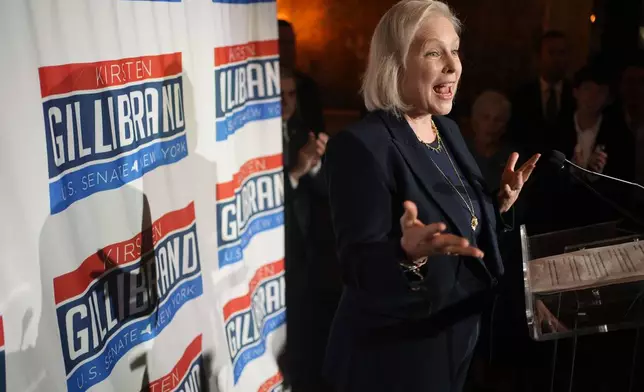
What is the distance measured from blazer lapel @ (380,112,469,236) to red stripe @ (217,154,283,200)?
0.87 meters

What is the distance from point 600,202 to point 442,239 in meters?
1.47

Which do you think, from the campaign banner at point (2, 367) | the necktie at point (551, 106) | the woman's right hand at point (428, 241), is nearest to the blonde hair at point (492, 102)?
the necktie at point (551, 106)

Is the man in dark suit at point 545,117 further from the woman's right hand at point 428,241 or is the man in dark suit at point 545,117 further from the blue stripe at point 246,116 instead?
the woman's right hand at point 428,241

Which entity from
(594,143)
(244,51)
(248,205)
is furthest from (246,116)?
(594,143)

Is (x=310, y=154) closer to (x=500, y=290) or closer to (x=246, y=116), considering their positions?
(x=246, y=116)

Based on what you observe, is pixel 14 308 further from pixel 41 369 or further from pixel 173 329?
pixel 173 329

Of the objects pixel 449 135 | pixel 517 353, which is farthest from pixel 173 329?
pixel 517 353

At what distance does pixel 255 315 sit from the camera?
2781mm

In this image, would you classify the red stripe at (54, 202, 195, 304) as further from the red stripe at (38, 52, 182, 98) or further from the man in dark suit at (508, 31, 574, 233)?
the man in dark suit at (508, 31, 574, 233)

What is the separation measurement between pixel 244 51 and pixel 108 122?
951mm

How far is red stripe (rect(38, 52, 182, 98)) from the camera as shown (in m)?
1.56

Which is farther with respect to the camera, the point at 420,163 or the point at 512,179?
the point at 512,179

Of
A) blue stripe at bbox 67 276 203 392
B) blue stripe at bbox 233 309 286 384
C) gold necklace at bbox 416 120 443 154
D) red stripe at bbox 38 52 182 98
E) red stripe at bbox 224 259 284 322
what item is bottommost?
blue stripe at bbox 233 309 286 384

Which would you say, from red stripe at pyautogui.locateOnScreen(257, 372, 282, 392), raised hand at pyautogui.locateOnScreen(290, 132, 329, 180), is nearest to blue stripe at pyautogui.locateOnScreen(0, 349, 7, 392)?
red stripe at pyautogui.locateOnScreen(257, 372, 282, 392)
